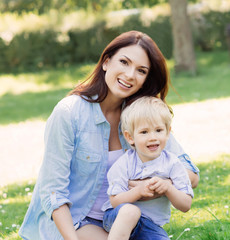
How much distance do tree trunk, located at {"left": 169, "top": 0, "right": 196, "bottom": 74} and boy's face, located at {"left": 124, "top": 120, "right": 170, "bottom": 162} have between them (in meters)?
13.2

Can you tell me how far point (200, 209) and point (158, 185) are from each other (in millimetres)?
670

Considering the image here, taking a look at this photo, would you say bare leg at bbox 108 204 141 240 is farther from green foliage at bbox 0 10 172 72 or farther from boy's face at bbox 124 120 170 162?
green foliage at bbox 0 10 172 72

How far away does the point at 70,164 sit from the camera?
3.25 m

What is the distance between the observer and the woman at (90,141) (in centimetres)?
310

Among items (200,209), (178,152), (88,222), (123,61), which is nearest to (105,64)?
(123,61)

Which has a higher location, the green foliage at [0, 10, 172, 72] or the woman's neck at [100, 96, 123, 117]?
the woman's neck at [100, 96, 123, 117]

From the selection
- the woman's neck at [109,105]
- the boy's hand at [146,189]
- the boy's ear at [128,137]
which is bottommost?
the boy's hand at [146,189]

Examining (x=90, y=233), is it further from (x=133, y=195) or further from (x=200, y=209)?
(x=200, y=209)

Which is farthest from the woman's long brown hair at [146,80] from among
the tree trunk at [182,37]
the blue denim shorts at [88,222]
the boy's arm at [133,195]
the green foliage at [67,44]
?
the green foliage at [67,44]

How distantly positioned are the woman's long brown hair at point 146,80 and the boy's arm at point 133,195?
689 mm

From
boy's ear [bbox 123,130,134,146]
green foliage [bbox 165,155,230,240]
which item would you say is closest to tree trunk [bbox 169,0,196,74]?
green foliage [bbox 165,155,230,240]

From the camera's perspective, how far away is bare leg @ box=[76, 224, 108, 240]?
10.3 feet

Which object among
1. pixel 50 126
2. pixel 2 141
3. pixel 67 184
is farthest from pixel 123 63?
pixel 2 141

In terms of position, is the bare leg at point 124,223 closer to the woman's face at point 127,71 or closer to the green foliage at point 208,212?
the green foliage at point 208,212
